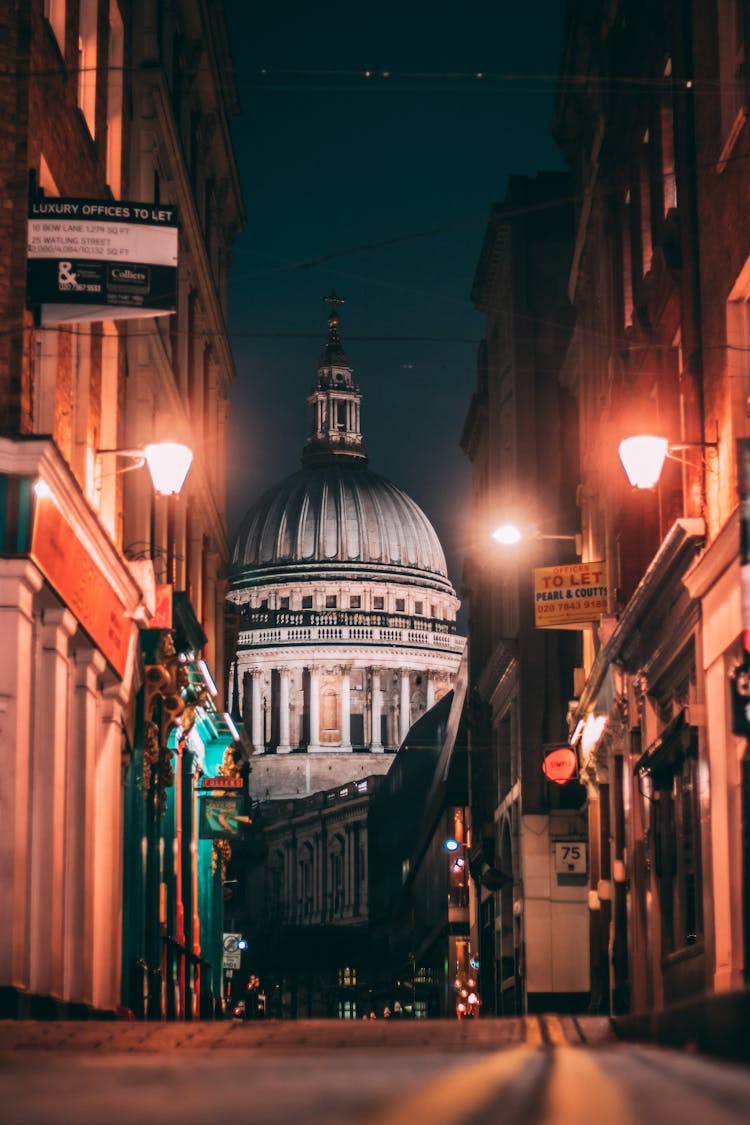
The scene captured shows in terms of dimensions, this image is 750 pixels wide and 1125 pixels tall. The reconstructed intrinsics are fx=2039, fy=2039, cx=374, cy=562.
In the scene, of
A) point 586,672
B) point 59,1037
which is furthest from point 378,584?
point 59,1037

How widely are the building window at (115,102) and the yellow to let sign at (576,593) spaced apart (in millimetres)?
11960

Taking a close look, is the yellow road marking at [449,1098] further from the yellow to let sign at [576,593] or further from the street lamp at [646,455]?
the yellow to let sign at [576,593]

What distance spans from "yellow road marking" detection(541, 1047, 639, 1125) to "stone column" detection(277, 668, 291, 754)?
180680mm

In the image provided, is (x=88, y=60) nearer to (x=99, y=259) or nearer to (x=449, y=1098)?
(x=99, y=259)

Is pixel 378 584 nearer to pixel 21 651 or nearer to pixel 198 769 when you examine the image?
pixel 198 769

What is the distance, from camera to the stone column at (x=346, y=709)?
190 metres

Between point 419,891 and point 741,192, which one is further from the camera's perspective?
point 419,891

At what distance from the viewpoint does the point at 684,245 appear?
25.3m

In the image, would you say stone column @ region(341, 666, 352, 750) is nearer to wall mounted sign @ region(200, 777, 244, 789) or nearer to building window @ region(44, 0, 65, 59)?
wall mounted sign @ region(200, 777, 244, 789)

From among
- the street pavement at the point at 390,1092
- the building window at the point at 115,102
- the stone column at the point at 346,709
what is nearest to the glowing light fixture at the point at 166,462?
the building window at the point at 115,102

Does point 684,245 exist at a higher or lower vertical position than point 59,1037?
higher

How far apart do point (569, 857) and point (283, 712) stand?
137627mm

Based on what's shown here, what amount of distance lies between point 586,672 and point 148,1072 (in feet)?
117

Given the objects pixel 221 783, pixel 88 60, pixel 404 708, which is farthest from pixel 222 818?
pixel 404 708
